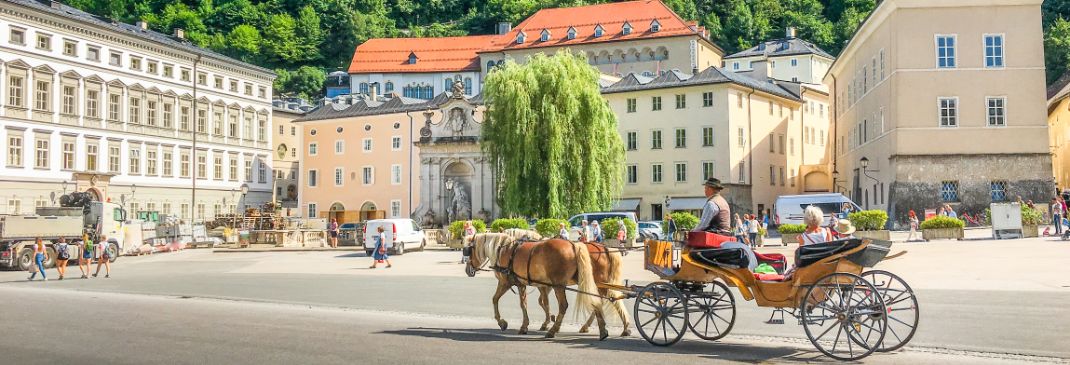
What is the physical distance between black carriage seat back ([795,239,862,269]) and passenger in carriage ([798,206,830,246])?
1.00 m

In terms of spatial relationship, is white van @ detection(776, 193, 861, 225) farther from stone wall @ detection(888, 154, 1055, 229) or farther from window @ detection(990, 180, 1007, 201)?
window @ detection(990, 180, 1007, 201)

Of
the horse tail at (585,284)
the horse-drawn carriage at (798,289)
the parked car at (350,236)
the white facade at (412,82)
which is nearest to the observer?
the horse-drawn carriage at (798,289)

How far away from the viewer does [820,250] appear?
397 inches

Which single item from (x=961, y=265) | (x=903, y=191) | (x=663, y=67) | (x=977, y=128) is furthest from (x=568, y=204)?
(x=663, y=67)

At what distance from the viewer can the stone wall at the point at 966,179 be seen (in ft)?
137

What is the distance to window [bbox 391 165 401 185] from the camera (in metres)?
75.0

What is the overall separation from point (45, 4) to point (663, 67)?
60.9m

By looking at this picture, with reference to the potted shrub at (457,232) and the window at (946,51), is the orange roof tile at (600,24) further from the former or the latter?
the potted shrub at (457,232)

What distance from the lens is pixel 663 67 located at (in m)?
101

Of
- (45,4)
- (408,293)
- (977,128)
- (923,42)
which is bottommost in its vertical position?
(408,293)

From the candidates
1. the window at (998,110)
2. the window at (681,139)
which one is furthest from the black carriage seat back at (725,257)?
the window at (681,139)

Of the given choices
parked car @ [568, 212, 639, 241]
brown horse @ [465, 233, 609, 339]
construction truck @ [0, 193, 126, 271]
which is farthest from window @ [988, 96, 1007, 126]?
construction truck @ [0, 193, 126, 271]

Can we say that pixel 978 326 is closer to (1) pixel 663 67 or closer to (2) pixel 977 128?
(2) pixel 977 128

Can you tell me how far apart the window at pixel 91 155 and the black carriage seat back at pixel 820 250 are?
6052 centimetres
